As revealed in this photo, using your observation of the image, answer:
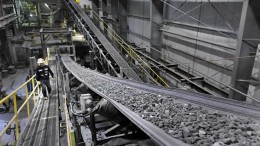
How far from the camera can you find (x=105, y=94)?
13.5 feet

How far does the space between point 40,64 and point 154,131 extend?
5.53 meters

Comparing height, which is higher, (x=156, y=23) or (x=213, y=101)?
(x=156, y=23)

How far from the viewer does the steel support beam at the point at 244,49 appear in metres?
5.03

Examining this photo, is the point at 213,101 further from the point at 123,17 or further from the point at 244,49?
the point at 123,17

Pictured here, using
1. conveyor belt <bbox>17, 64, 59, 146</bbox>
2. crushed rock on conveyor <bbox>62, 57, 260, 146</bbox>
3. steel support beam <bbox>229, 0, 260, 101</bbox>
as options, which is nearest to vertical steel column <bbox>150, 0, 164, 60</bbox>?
steel support beam <bbox>229, 0, 260, 101</bbox>

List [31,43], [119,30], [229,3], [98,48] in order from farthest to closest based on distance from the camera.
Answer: [119,30] < [31,43] < [98,48] < [229,3]

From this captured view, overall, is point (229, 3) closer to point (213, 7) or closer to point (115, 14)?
point (213, 7)

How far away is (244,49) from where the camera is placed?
17.4 ft

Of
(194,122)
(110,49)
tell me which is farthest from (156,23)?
(194,122)

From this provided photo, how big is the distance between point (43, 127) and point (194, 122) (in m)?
3.62

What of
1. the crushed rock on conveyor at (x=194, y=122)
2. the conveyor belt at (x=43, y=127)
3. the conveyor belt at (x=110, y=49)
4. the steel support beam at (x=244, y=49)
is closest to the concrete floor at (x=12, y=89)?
the conveyor belt at (x=43, y=127)

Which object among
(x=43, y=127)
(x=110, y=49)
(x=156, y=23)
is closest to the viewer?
(x=43, y=127)

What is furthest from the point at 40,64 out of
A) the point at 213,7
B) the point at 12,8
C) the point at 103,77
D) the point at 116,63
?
the point at 12,8

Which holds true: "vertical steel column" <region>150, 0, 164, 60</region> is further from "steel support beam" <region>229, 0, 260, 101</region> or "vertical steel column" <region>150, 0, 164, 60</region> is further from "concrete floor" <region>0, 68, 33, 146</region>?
"concrete floor" <region>0, 68, 33, 146</region>
